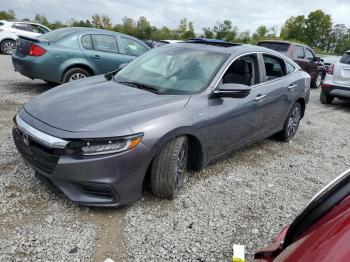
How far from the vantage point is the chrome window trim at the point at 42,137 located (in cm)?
271

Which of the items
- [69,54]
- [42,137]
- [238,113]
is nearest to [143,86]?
[238,113]

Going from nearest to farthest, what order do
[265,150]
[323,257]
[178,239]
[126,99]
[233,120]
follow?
[323,257]
[178,239]
[126,99]
[233,120]
[265,150]

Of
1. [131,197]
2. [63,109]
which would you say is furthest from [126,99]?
[131,197]

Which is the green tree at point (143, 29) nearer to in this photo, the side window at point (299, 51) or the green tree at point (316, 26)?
the green tree at point (316, 26)

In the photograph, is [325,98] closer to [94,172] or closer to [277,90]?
[277,90]

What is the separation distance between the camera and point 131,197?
2.96m

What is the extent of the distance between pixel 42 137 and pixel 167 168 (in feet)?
3.64

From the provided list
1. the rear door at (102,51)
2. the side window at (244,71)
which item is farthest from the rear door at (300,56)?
the side window at (244,71)

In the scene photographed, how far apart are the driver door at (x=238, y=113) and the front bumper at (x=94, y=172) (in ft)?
3.37

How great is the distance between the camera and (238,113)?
3.91 meters

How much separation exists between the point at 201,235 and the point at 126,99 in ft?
4.73

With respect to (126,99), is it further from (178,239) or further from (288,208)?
(288,208)

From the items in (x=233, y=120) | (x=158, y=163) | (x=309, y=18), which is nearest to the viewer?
(x=158, y=163)

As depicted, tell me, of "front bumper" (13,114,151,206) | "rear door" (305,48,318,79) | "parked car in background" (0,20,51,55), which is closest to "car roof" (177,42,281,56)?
"front bumper" (13,114,151,206)
